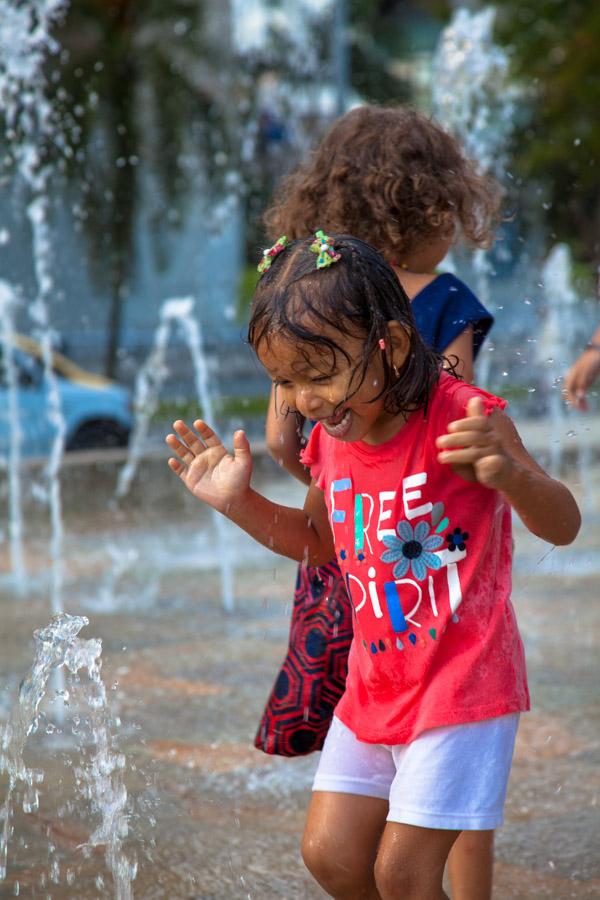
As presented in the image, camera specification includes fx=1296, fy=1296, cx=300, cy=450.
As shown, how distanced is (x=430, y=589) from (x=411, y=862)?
394 mm

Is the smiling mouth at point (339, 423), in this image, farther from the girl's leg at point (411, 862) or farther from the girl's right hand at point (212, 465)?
the girl's leg at point (411, 862)

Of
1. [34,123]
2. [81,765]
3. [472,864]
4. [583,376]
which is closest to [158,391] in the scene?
[34,123]

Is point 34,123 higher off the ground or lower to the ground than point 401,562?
higher

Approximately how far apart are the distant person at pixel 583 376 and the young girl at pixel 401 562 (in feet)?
4.59

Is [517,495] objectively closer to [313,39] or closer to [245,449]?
[245,449]

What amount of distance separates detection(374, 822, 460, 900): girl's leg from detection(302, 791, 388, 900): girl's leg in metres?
0.12

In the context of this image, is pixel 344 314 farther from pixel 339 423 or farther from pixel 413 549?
pixel 413 549

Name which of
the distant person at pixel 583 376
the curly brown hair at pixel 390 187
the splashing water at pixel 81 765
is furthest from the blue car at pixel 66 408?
the curly brown hair at pixel 390 187

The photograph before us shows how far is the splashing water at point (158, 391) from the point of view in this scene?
6402 millimetres

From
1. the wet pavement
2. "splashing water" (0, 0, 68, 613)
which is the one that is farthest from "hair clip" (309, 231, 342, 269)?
"splashing water" (0, 0, 68, 613)

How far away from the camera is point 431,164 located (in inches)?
93.4

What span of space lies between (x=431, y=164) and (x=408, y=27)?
3061 centimetres

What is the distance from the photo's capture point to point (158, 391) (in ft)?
55.1

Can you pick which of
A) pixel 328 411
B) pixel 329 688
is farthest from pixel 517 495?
pixel 329 688
